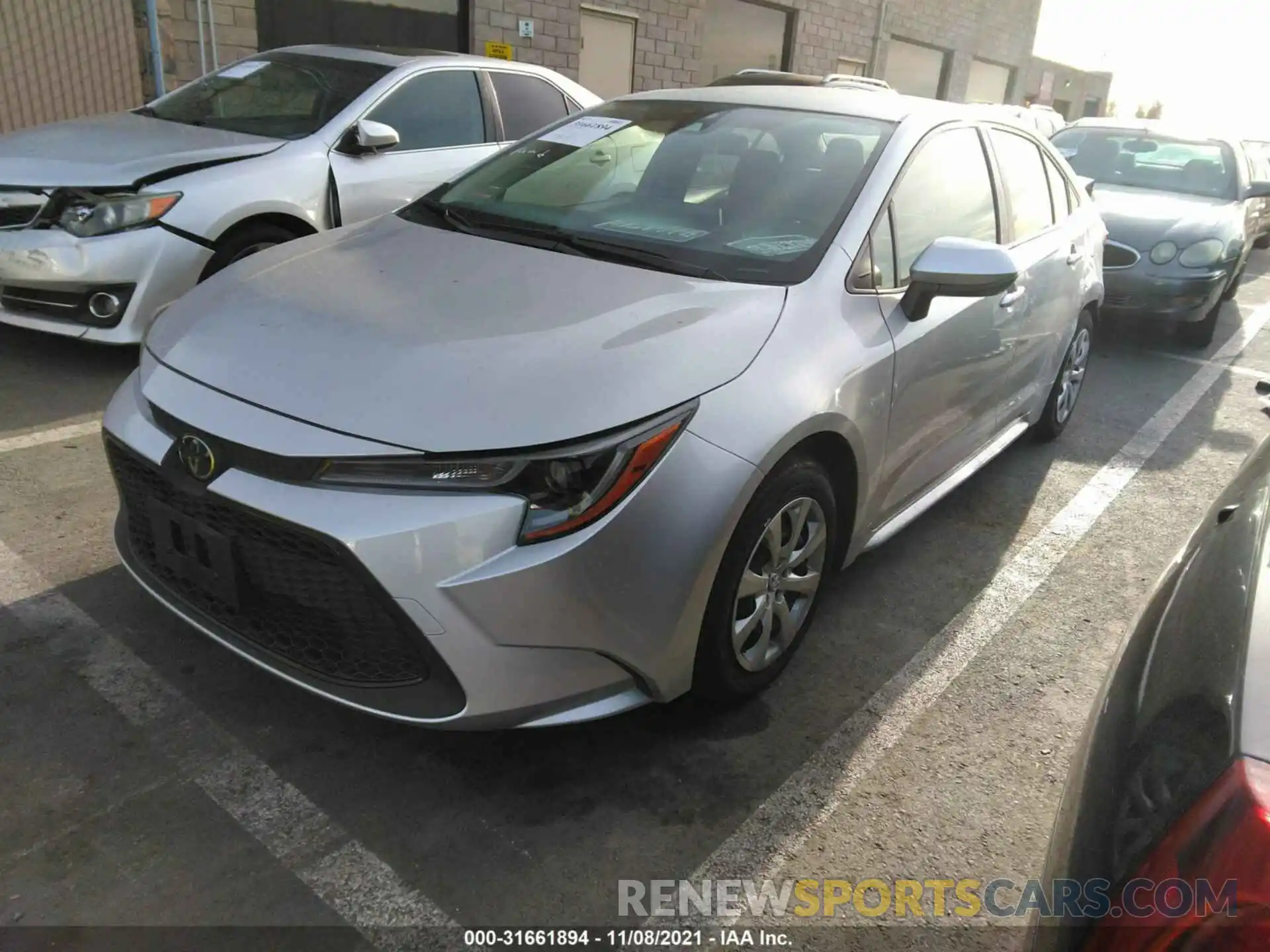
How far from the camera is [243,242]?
15.7 ft

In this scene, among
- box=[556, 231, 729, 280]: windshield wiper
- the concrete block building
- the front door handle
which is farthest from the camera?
the concrete block building

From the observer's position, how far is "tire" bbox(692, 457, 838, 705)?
2316 millimetres

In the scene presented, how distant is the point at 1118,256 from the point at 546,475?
16.3ft

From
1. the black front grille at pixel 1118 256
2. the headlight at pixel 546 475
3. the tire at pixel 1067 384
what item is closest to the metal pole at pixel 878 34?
the black front grille at pixel 1118 256

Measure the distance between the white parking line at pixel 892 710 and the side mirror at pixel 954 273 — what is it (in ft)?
3.57

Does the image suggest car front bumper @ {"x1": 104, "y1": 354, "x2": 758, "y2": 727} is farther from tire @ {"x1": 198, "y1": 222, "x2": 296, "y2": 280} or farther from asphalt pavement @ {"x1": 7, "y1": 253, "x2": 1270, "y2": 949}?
tire @ {"x1": 198, "y1": 222, "x2": 296, "y2": 280}

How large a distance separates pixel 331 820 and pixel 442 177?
429 centimetres

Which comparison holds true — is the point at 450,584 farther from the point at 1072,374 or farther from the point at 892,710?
the point at 1072,374

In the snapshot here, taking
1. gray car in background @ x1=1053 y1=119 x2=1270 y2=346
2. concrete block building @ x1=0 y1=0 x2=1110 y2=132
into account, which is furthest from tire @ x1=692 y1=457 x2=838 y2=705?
concrete block building @ x1=0 y1=0 x2=1110 y2=132

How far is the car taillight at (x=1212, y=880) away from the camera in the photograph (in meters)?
0.95

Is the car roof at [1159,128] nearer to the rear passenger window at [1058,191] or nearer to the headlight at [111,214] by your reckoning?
the rear passenger window at [1058,191]

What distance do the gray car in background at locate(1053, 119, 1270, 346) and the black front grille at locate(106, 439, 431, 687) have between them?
497 centimetres

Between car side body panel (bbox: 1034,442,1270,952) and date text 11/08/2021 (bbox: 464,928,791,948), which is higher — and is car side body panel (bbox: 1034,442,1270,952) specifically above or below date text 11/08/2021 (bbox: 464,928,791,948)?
above

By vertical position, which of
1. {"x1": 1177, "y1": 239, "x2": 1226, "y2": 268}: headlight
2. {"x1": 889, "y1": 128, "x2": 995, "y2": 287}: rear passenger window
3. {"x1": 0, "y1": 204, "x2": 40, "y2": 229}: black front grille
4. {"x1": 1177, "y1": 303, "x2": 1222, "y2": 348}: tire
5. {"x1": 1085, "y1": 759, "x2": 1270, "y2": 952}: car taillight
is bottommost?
{"x1": 1177, "y1": 303, "x2": 1222, "y2": 348}: tire
